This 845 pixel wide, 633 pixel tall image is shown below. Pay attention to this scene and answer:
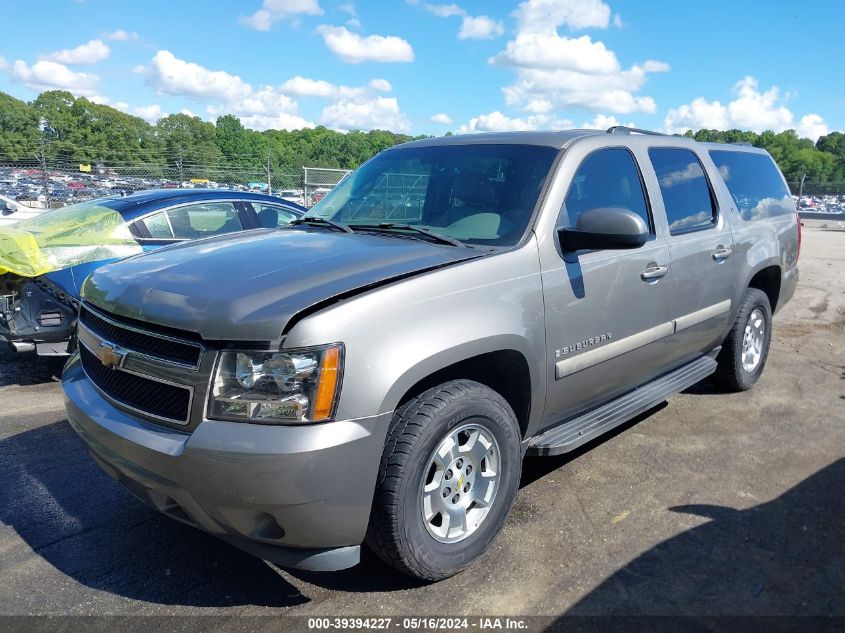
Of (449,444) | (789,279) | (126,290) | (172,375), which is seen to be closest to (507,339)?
(449,444)

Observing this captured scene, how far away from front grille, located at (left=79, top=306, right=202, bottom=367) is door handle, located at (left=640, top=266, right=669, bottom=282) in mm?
2514

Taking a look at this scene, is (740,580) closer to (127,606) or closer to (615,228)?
(615,228)

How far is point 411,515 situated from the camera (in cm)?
265

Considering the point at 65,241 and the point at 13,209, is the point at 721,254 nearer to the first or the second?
the point at 65,241

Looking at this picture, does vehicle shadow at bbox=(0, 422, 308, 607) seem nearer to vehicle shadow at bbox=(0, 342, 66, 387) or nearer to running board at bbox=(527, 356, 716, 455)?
running board at bbox=(527, 356, 716, 455)

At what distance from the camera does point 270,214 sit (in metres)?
7.35

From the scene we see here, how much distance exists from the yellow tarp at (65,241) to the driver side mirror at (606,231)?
4.45m

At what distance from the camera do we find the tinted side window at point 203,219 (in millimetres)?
6621

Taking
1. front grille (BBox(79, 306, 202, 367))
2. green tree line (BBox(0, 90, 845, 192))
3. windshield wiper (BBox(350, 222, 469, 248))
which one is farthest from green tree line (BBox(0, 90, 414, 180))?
front grille (BBox(79, 306, 202, 367))

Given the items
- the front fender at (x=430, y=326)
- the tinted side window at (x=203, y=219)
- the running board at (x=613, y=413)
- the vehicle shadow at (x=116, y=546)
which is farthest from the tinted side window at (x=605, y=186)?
the tinted side window at (x=203, y=219)

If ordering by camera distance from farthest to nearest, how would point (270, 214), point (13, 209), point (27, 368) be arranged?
point (13, 209) < point (270, 214) < point (27, 368)

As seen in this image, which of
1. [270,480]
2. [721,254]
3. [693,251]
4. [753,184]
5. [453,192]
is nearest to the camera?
[270,480]

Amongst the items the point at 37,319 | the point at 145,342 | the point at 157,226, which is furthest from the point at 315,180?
the point at 145,342

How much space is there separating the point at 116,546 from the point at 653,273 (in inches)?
126
